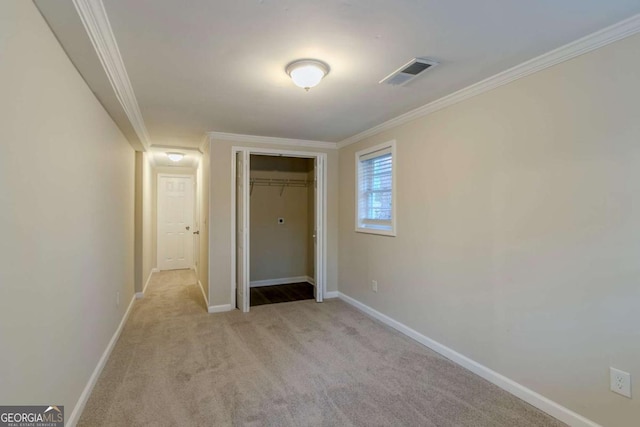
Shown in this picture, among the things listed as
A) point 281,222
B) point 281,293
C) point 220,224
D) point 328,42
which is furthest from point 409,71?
point 281,222

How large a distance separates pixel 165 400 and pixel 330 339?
1630 mm

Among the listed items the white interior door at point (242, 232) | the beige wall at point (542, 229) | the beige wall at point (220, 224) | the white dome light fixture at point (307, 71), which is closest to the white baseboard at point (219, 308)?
the beige wall at point (220, 224)

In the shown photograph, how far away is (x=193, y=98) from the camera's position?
9.64 ft

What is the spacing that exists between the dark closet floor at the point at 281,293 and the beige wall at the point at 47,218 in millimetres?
2387

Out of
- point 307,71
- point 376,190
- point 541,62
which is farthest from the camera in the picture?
point 376,190

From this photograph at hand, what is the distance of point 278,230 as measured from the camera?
20.0ft

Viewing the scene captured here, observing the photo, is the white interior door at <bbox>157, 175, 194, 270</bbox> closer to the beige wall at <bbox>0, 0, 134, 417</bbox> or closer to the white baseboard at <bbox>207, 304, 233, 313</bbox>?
the white baseboard at <bbox>207, 304, 233, 313</bbox>

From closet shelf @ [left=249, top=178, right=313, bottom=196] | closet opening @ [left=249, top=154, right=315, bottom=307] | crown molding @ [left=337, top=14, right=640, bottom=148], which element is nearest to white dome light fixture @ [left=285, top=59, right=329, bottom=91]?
crown molding @ [left=337, top=14, right=640, bottom=148]

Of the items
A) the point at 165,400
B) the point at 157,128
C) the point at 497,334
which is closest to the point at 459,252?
the point at 497,334

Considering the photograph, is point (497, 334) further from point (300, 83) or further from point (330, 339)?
point (300, 83)

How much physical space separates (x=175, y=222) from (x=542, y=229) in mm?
7027

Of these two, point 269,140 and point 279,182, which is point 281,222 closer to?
point 279,182

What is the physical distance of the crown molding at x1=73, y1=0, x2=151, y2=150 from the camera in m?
1.58

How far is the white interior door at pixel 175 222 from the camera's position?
7184 millimetres
